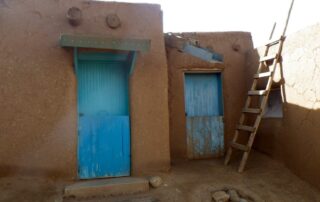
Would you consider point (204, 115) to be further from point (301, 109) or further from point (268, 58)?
point (301, 109)

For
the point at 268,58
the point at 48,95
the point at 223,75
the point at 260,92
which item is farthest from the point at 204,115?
the point at 48,95

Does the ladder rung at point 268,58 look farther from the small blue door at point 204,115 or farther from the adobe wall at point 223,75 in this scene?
the small blue door at point 204,115

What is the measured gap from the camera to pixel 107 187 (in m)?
4.94

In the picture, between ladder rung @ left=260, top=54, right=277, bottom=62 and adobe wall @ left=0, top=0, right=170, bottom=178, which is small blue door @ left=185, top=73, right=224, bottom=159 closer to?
ladder rung @ left=260, top=54, right=277, bottom=62

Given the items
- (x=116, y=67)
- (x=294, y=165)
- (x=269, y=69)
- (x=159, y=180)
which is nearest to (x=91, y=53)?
(x=116, y=67)

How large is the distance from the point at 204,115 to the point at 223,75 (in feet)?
3.44

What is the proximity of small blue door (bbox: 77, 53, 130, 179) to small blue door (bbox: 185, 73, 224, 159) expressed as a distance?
1984 mm

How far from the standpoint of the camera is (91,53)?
18.0ft

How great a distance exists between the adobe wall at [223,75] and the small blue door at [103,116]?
1585mm

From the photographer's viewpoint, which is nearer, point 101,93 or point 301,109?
point 301,109

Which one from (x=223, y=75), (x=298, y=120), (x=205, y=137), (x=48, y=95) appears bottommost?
(x=205, y=137)

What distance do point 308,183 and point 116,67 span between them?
12.9ft

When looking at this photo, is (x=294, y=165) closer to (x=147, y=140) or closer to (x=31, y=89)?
(x=147, y=140)

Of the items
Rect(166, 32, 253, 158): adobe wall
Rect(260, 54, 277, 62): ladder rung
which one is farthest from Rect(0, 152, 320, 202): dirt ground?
Rect(260, 54, 277, 62): ladder rung
